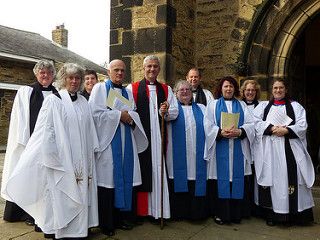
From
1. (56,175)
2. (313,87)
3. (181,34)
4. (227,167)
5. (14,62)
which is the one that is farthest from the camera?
(14,62)

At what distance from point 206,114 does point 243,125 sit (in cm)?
46

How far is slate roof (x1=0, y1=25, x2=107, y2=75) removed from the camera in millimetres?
17172

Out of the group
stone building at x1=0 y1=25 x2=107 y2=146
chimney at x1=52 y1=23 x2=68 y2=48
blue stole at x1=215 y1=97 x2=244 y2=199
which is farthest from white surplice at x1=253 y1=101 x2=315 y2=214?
chimney at x1=52 y1=23 x2=68 y2=48

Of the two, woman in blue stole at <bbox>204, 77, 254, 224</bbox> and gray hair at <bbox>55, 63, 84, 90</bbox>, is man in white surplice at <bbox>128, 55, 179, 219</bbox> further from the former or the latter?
gray hair at <bbox>55, 63, 84, 90</bbox>

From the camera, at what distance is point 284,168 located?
162 inches

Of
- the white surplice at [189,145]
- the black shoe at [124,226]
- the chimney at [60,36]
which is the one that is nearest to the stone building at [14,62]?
the chimney at [60,36]

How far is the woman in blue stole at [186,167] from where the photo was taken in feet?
13.8

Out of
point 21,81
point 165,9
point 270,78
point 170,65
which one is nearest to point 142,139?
point 170,65

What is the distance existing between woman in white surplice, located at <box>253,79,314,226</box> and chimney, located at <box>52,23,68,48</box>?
21.9 m

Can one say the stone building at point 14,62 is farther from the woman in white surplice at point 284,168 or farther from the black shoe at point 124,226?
the woman in white surplice at point 284,168

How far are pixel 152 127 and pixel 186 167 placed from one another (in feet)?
2.12

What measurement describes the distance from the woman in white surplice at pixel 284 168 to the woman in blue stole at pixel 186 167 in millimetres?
695

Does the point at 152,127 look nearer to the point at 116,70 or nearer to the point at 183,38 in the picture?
the point at 116,70

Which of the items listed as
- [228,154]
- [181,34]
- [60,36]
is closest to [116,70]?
[228,154]
